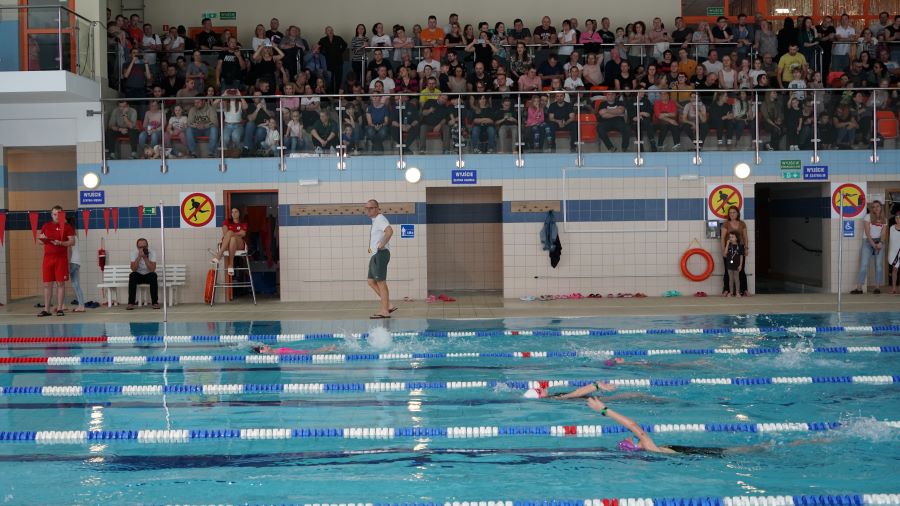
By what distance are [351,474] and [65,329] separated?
8309 mm

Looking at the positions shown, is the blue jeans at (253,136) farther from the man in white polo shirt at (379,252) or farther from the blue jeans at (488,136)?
the man in white polo shirt at (379,252)

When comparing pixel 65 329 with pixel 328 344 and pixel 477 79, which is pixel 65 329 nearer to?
pixel 328 344

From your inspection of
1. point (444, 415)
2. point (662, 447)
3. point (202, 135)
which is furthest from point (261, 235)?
point (662, 447)

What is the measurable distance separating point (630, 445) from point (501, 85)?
11113 millimetres

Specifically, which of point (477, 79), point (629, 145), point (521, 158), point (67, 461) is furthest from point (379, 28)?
point (67, 461)

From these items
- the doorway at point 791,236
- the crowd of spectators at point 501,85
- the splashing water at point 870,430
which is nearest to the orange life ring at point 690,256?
the doorway at point 791,236

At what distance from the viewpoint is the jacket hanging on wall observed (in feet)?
53.1

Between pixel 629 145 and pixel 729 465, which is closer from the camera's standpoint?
pixel 729 465

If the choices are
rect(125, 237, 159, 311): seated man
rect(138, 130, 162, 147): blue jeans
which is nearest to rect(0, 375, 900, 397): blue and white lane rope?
rect(125, 237, 159, 311): seated man

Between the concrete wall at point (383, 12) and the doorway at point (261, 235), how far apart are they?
409 cm

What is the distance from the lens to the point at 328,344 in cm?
1110

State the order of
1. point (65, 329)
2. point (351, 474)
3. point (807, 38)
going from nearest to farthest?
point (351, 474)
point (65, 329)
point (807, 38)

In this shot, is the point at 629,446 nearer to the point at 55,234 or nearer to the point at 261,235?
the point at 55,234

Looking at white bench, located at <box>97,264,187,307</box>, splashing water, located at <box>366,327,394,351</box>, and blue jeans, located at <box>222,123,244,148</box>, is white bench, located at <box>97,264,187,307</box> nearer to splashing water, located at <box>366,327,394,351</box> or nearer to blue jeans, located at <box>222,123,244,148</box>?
blue jeans, located at <box>222,123,244,148</box>
